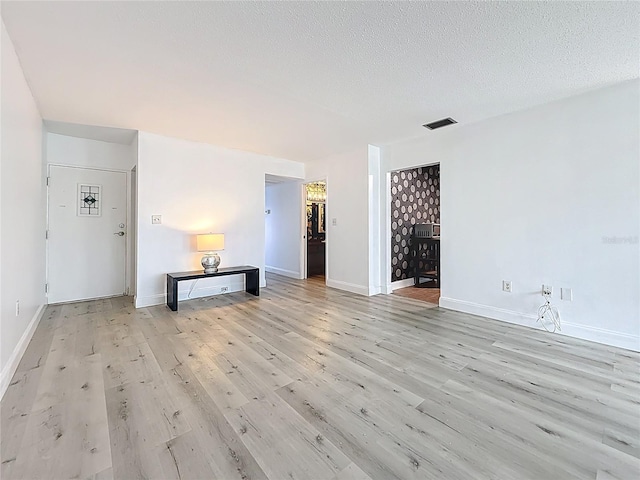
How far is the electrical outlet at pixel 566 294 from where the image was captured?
291cm

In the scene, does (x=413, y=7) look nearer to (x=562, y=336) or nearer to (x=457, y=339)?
(x=457, y=339)

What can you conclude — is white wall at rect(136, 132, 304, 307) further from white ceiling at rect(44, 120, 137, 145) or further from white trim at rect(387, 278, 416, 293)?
white trim at rect(387, 278, 416, 293)

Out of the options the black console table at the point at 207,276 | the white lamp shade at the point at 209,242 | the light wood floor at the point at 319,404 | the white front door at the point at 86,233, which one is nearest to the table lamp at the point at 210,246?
the white lamp shade at the point at 209,242

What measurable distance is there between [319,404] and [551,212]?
9.75 ft

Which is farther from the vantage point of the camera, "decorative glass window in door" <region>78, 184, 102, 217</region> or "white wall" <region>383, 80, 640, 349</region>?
"decorative glass window in door" <region>78, 184, 102, 217</region>

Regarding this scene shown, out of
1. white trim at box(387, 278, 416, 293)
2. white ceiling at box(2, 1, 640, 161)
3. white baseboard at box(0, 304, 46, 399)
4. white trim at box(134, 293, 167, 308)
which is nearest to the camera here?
white ceiling at box(2, 1, 640, 161)

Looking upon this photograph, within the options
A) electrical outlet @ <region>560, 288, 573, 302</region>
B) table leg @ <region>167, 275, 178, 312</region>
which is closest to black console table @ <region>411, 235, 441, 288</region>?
electrical outlet @ <region>560, 288, 573, 302</region>

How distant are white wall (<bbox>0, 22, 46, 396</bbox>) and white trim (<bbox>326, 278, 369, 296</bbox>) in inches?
151

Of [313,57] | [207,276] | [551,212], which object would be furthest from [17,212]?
[551,212]

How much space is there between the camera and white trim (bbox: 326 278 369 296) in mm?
→ 4645

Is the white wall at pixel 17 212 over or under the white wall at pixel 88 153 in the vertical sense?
under

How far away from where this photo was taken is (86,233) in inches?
167

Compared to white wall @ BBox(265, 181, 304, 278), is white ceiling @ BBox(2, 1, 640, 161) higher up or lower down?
higher up

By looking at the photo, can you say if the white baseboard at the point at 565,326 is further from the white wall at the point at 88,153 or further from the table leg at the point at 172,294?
the white wall at the point at 88,153
